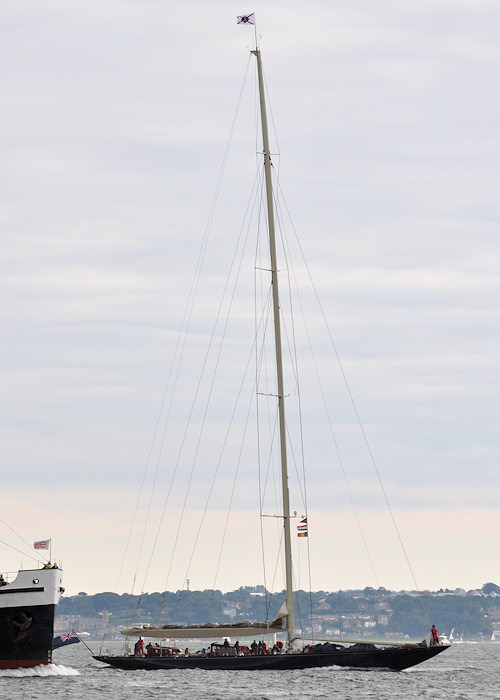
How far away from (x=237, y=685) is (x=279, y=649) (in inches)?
126

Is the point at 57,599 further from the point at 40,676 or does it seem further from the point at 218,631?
the point at 218,631

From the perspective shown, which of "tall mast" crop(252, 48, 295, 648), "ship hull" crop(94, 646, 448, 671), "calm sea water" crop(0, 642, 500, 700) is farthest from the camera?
"tall mast" crop(252, 48, 295, 648)

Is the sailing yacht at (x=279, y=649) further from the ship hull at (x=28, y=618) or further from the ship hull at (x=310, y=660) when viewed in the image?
the ship hull at (x=28, y=618)

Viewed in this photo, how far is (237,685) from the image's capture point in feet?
221

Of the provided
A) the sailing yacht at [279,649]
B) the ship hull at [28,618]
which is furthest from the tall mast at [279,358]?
the ship hull at [28,618]

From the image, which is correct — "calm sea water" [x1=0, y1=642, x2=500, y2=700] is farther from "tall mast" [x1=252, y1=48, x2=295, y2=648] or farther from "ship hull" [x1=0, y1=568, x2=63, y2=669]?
"tall mast" [x1=252, y1=48, x2=295, y2=648]

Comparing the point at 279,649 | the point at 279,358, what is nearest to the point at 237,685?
the point at 279,649

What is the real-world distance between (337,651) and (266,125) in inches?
1245

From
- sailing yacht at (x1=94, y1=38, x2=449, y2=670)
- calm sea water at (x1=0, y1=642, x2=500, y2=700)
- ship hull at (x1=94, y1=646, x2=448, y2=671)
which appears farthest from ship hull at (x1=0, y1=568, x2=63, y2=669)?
ship hull at (x1=94, y1=646, x2=448, y2=671)

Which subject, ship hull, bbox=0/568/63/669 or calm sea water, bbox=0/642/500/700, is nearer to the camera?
calm sea water, bbox=0/642/500/700

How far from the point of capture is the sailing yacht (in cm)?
6581

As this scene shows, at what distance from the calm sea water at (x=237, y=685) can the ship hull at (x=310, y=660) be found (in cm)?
90

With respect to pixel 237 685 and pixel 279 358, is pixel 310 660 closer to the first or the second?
pixel 237 685

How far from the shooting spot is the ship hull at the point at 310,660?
2581 inches
